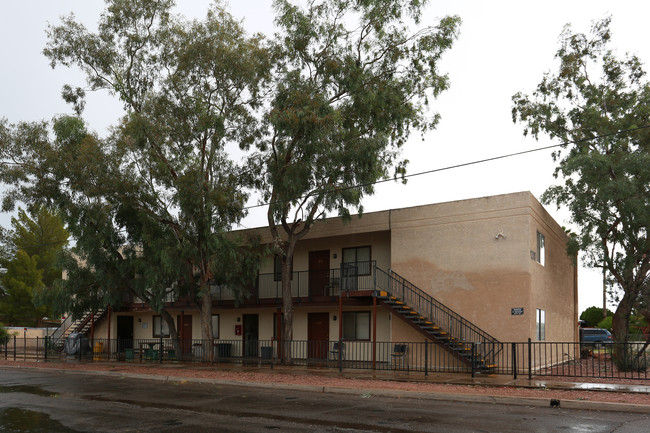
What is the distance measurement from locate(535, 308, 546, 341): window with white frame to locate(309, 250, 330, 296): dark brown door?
972 cm

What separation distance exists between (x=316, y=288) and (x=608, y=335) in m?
23.0

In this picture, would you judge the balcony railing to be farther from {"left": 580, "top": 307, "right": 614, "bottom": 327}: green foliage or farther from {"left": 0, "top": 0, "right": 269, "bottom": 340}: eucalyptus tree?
{"left": 580, "top": 307, "right": 614, "bottom": 327}: green foliage

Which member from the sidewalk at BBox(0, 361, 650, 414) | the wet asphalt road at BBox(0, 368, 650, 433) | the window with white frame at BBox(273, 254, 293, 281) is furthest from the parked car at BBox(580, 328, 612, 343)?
the wet asphalt road at BBox(0, 368, 650, 433)

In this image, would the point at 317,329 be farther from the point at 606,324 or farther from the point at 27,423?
the point at 606,324

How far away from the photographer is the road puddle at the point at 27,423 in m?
9.74

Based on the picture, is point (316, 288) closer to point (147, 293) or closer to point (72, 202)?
point (147, 293)

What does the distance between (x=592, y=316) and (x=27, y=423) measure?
166ft

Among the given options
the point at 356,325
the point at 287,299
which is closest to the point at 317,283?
the point at 356,325

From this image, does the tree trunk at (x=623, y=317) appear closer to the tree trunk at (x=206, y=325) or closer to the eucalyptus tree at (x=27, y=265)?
the tree trunk at (x=206, y=325)

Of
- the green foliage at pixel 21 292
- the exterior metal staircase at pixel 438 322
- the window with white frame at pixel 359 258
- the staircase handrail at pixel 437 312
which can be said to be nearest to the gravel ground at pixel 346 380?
the exterior metal staircase at pixel 438 322

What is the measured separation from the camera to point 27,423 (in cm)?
1047

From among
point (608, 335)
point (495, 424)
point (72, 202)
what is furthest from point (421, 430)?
point (608, 335)

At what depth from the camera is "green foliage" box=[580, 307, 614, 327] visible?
2039 inches

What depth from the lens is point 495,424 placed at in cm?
1055
